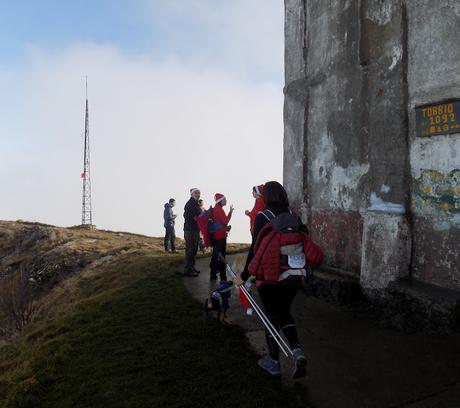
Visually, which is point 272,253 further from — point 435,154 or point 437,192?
point 435,154

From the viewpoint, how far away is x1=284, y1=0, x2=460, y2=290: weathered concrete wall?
576 centimetres

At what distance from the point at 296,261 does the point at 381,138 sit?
329 centimetres

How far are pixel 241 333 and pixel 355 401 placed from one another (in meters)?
2.19

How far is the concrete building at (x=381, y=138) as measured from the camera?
225 inches

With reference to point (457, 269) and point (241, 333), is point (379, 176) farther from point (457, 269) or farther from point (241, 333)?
point (241, 333)

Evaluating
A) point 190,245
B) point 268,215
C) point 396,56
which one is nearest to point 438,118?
point 396,56

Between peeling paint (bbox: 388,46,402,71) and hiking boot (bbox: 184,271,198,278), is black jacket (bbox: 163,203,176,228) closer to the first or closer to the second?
hiking boot (bbox: 184,271,198,278)

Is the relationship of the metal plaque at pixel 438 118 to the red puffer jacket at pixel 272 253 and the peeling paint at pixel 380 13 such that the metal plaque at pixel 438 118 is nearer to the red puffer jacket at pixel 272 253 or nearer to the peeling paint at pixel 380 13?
the peeling paint at pixel 380 13

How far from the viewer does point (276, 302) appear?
4.47m

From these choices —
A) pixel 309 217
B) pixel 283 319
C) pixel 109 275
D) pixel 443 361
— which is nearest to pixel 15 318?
pixel 109 275

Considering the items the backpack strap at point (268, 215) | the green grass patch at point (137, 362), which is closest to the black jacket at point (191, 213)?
the green grass patch at point (137, 362)

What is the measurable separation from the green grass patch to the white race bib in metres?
1.22

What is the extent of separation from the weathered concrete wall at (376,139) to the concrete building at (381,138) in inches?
0.6

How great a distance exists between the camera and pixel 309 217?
8766 mm
